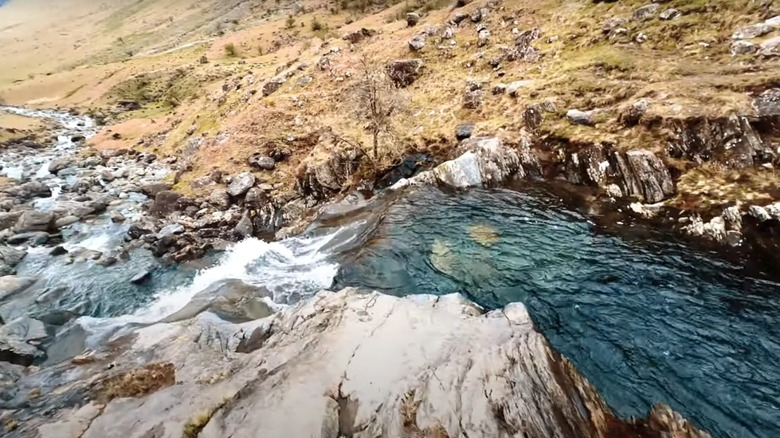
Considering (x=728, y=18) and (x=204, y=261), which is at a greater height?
(x=728, y=18)

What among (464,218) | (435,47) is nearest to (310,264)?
(464,218)

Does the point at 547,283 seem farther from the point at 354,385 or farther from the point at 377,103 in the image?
the point at 377,103

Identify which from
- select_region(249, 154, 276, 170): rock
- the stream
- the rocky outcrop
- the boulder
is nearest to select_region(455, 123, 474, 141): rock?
the stream

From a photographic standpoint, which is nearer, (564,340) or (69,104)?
(564,340)

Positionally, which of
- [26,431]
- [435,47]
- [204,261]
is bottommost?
[204,261]

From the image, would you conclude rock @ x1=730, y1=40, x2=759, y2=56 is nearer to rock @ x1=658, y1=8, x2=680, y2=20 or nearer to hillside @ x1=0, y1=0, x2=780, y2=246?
hillside @ x1=0, y1=0, x2=780, y2=246

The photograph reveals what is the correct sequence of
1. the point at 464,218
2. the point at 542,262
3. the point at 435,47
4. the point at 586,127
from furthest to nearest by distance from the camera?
the point at 435,47
the point at 586,127
the point at 464,218
the point at 542,262

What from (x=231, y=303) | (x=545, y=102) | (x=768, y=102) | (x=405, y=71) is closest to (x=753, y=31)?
(x=768, y=102)

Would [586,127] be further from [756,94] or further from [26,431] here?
[26,431]
